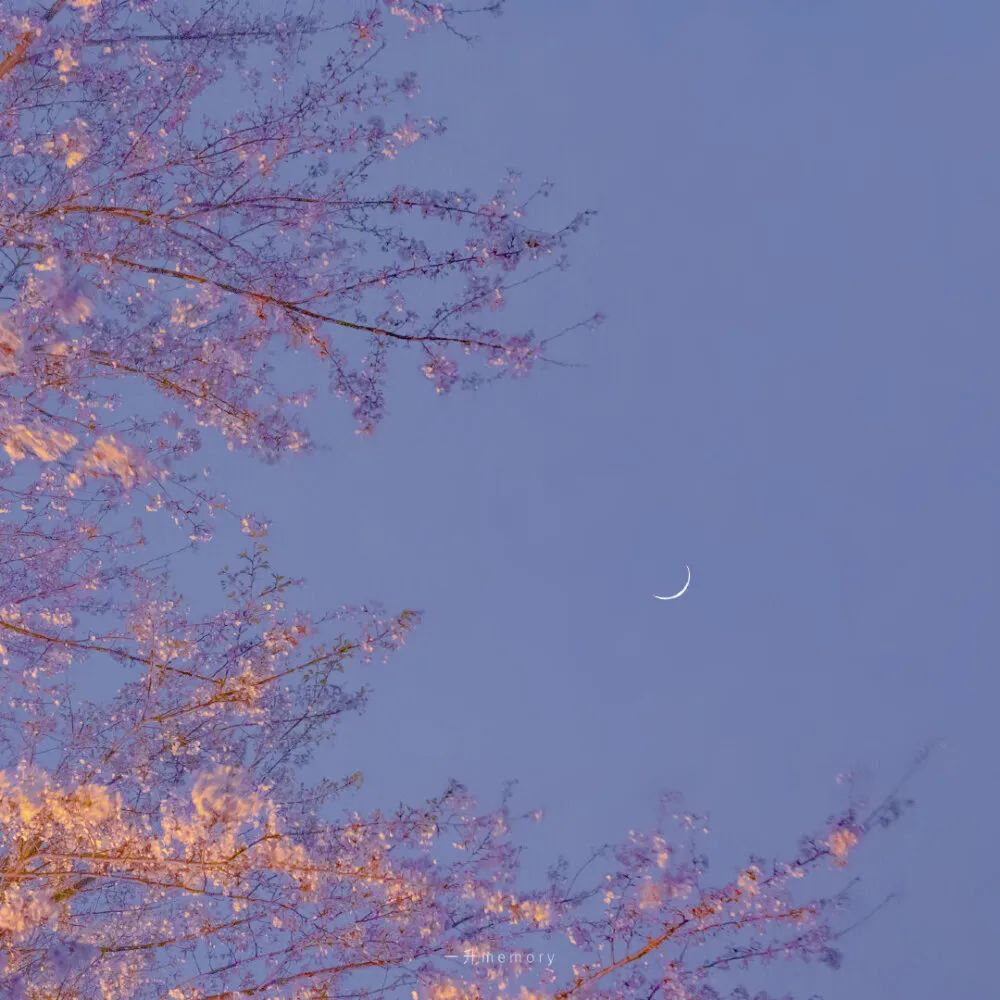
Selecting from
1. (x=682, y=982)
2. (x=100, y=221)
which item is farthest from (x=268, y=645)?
(x=682, y=982)

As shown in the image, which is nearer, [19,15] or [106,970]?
[19,15]

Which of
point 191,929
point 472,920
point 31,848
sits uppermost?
point 31,848

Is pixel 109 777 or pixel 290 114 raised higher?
pixel 290 114

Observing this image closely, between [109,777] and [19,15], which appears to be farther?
[109,777]

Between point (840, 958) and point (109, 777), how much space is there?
4082 millimetres

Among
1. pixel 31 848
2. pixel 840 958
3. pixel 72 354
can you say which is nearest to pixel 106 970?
pixel 31 848

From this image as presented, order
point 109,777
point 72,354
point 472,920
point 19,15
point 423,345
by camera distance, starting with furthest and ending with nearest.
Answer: point 109,777 < point 472,920 < point 423,345 < point 72,354 < point 19,15

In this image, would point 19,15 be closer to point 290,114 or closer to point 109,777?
point 290,114

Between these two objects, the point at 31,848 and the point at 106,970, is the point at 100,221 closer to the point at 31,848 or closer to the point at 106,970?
the point at 31,848

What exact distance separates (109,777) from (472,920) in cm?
227

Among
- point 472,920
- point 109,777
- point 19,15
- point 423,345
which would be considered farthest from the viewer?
point 109,777

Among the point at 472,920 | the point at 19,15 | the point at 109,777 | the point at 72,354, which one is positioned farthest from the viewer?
the point at 109,777

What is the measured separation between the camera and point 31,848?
4836 mm

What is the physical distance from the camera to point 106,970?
5.45 meters
